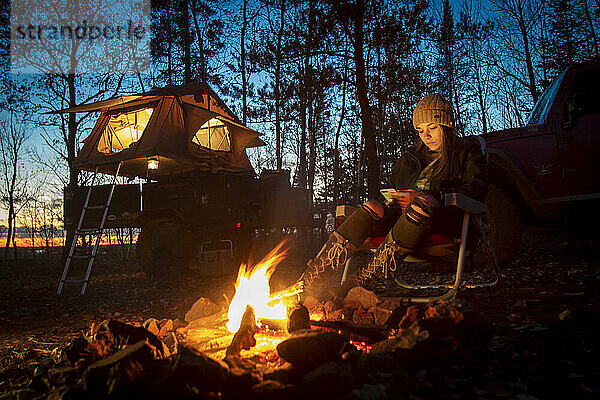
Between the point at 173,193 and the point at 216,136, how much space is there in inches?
122

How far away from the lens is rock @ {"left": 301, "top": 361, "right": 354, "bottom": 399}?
1362 mm

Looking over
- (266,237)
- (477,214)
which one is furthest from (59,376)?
(266,237)

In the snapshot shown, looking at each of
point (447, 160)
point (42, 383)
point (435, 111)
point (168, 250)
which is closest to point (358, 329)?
point (447, 160)

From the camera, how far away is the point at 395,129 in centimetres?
1911

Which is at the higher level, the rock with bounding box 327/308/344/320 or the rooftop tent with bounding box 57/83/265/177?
the rooftop tent with bounding box 57/83/265/177

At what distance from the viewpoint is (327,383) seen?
1.38m

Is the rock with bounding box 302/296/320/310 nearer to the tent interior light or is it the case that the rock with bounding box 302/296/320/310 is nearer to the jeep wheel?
the jeep wheel

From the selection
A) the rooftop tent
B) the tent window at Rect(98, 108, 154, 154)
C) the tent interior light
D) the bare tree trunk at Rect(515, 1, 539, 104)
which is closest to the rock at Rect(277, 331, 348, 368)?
the rooftop tent

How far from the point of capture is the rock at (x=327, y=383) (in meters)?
1.36

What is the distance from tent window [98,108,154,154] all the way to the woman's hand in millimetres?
7187

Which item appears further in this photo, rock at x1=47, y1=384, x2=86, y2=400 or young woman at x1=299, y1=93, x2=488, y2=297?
young woman at x1=299, y1=93, x2=488, y2=297

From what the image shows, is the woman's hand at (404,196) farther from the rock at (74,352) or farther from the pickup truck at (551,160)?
the pickup truck at (551,160)

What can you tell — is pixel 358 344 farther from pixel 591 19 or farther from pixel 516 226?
pixel 591 19

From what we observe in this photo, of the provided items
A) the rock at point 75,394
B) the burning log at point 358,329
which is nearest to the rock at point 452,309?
the burning log at point 358,329
